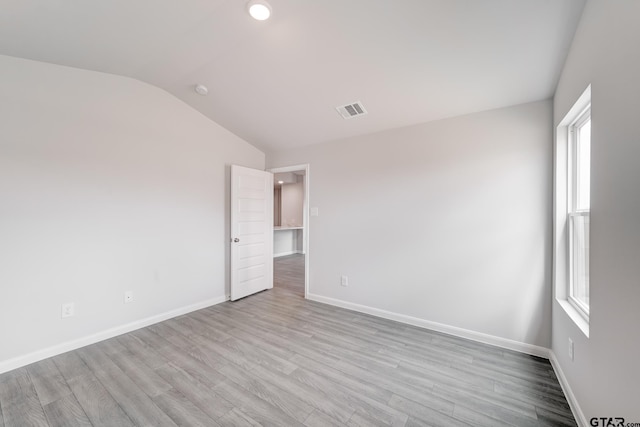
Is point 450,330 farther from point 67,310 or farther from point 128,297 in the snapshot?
point 67,310

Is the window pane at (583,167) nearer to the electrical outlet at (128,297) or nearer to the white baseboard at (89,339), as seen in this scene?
the white baseboard at (89,339)

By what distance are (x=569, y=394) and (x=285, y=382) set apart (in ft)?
6.64

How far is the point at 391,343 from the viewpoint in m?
2.53

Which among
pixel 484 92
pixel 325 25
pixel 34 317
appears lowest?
pixel 34 317

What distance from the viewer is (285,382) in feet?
6.32

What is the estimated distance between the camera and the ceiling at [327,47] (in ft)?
5.57

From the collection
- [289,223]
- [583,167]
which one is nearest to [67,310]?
[583,167]

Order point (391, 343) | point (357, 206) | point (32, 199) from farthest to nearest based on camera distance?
point (357, 206) → point (391, 343) → point (32, 199)

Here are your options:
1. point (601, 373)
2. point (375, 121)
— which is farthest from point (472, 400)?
point (375, 121)

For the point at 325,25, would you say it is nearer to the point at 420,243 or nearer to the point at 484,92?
the point at 484,92

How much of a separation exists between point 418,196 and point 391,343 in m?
1.65

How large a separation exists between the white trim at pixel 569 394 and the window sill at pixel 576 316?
47 centimetres

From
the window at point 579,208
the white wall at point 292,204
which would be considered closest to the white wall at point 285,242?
the white wall at point 292,204

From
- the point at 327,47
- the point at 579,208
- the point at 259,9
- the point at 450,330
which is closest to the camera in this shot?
the point at 259,9
